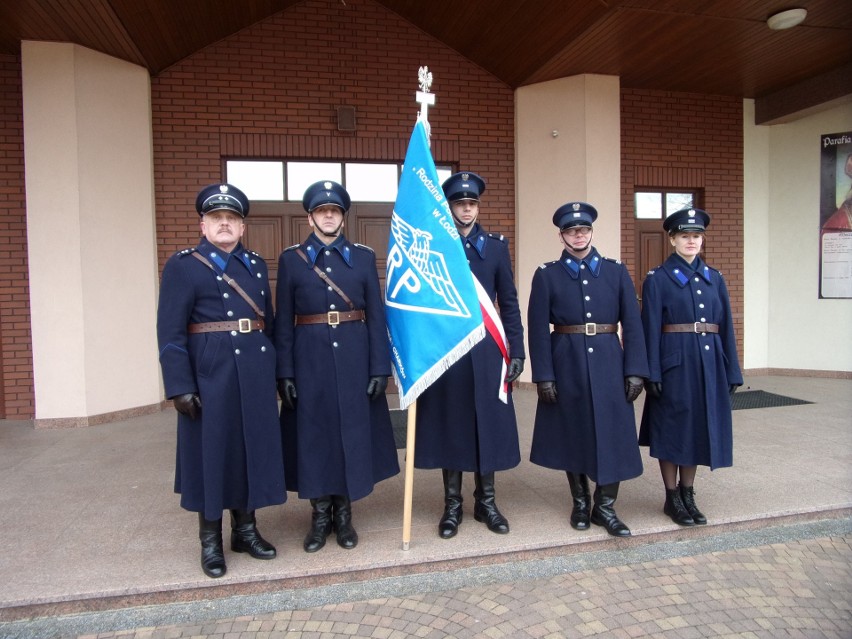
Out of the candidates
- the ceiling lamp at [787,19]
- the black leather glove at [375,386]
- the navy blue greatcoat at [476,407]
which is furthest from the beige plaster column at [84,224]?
the ceiling lamp at [787,19]

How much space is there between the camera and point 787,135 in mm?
8047

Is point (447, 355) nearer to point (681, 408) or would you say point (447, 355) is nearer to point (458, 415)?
point (458, 415)

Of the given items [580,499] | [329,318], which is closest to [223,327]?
[329,318]

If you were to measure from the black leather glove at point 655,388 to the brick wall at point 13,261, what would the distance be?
609cm

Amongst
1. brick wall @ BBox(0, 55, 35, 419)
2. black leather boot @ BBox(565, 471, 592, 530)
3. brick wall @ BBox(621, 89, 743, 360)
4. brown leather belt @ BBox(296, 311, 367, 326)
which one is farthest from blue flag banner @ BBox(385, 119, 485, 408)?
brick wall @ BBox(621, 89, 743, 360)

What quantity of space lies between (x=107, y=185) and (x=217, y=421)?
14.0 ft

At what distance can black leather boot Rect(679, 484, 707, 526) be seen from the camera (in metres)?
3.40

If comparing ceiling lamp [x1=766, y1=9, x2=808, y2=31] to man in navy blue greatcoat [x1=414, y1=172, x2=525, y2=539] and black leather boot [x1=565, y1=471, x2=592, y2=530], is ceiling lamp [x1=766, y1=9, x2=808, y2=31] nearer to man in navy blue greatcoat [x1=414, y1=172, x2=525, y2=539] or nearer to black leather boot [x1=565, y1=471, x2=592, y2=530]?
man in navy blue greatcoat [x1=414, y1=172, x2=525, y2=539]

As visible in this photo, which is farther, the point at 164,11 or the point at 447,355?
the point at 164,11

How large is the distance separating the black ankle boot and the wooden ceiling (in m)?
4.26

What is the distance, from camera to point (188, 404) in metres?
2.72

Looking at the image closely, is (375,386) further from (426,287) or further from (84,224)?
(84,224)

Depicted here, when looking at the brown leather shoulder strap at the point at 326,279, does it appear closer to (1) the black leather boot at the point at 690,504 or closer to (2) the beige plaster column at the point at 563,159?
(1) the black leather boot at the point at 690,504

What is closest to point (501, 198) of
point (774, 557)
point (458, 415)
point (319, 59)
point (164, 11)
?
point (319, 59)
